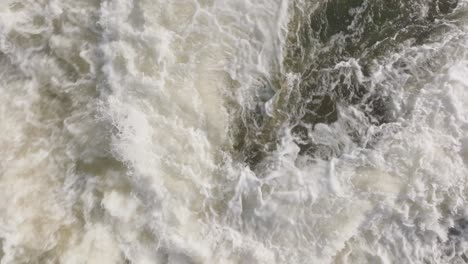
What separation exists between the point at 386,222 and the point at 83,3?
4658mm

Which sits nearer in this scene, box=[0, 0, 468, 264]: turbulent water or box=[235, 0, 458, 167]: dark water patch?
box=[0, 0, 468, 264]: turbulent water

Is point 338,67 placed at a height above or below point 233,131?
above

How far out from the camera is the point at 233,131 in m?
4.79

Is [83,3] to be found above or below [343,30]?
below

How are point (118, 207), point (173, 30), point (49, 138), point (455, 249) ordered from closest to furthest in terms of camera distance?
point (455, 249) → point (118, 207) → point (49, 138) → point (173, 30)

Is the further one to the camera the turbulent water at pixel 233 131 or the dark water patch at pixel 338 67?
the dark water patch at pixel 338 67

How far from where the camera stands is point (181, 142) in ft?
15.3

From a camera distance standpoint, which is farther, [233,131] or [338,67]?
[338,67]

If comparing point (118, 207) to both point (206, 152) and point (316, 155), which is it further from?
point (316, 155)

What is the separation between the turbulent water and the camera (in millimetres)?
4270

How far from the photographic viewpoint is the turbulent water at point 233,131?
4.27 m

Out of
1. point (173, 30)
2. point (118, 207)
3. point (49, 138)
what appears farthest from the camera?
point (173, 30)

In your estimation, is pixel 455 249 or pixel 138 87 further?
pixel 138 87

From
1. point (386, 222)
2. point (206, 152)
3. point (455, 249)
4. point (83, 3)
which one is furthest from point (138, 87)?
point (455, 249)
